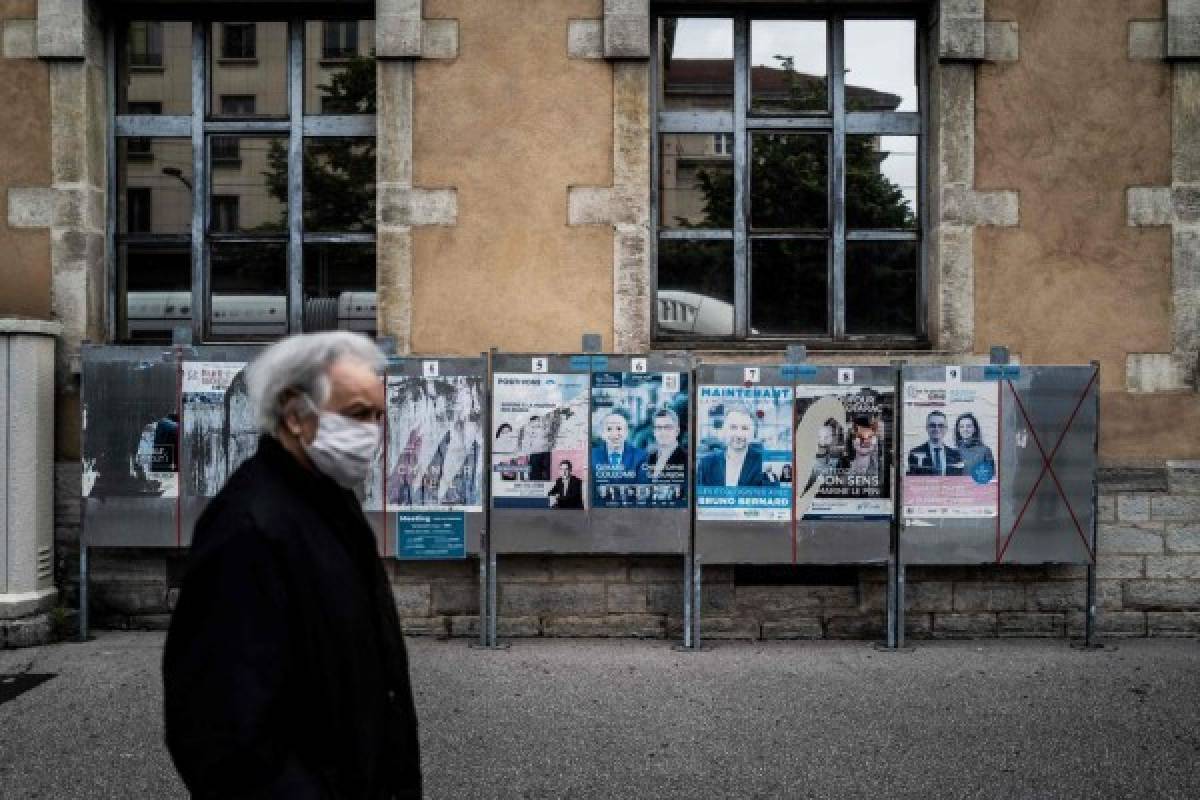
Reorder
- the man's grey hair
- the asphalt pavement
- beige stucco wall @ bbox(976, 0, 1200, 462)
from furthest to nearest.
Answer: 1. beige stucco wall @ bbox(976, 0, 1200, 462)
2. the asphalt pavement
3. the man's grey hair

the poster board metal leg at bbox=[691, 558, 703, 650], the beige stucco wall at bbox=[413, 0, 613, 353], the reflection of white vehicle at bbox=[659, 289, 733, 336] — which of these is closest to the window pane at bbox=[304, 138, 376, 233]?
the beige stucco wall at bbox=[413, 0, 613, 353]

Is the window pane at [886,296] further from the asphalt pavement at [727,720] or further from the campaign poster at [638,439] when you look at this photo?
the asphalt pavement at [727,720]

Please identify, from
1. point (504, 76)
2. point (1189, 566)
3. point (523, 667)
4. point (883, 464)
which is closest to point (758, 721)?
point (523, 667)

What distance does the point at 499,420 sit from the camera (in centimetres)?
704

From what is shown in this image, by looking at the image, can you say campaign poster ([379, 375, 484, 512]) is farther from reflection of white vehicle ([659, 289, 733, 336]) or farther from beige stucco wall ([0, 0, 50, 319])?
beige stucco wall ([0, 0, 50, 319])

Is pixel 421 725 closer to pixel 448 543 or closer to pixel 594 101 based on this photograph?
pixel 448 543

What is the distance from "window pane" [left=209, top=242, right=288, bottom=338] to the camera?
7938mm

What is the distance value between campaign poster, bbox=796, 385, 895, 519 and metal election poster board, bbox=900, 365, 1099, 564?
0.44 feet

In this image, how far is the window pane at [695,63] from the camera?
777cm

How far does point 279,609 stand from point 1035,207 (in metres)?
6.44

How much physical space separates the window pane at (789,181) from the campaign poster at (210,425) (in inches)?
138

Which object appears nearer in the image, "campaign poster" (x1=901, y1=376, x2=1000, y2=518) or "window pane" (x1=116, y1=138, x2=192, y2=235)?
"campaign poster" (x1=901, y1=376, x2=1000, y2=518)

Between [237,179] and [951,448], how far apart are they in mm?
4989

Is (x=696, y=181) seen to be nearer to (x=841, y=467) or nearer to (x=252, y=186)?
(x=841, y=467)
